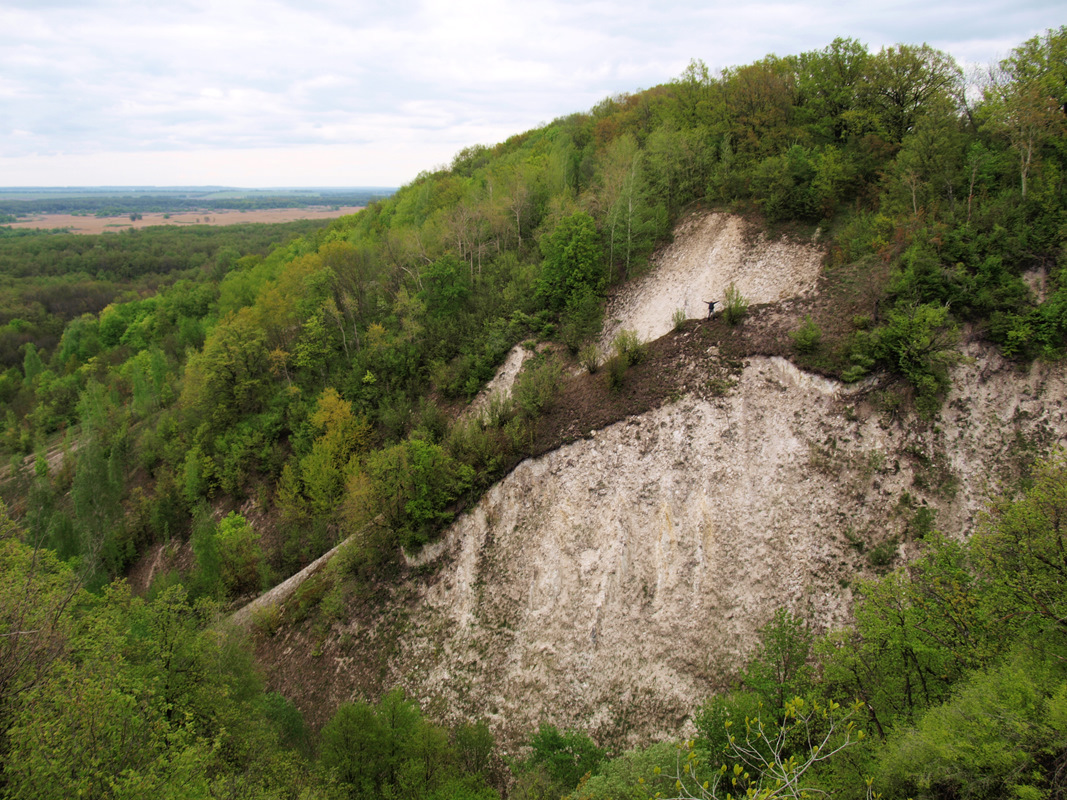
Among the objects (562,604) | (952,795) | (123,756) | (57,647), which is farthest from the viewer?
(562,604)

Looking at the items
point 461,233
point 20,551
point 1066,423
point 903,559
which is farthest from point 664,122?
point 20,551

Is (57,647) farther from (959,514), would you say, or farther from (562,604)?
(959,514)

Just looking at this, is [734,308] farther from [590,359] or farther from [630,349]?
[590,359]

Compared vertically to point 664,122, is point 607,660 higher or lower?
lower

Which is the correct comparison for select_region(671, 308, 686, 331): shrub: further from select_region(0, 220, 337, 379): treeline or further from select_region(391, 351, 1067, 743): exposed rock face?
select_region(0, 220, 337, 379): treeline

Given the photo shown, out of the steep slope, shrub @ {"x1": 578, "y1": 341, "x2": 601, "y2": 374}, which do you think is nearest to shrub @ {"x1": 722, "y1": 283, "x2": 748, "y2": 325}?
the steep slope
